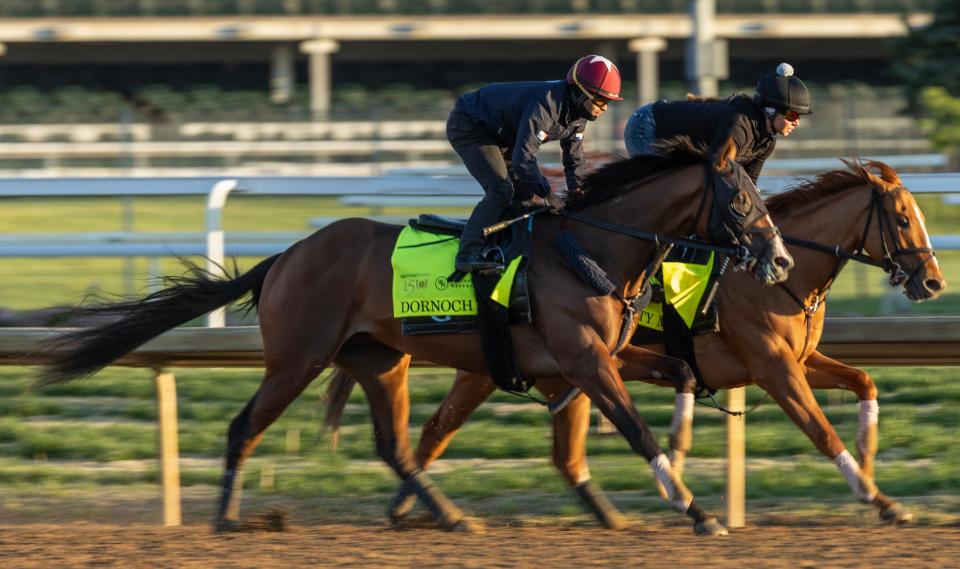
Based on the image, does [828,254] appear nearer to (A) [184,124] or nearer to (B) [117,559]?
(B) [117,559]

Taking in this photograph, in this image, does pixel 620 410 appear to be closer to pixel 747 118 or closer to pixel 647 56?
pixel 747 118

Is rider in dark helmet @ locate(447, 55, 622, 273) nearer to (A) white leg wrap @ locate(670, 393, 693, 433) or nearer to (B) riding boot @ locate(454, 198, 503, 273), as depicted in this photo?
(B) riding boot @ locate(454, 198, 503, 273)

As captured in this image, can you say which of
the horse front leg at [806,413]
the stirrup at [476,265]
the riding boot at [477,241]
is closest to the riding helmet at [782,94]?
the horse front leg at [806,413]

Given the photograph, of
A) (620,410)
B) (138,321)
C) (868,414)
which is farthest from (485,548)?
(138,321)

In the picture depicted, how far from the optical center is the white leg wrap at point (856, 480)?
544 centimetres

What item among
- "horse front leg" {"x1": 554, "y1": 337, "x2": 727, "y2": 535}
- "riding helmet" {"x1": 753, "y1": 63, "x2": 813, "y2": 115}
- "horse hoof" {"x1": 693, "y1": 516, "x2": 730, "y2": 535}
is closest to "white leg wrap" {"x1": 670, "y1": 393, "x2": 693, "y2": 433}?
"horse front leg" {"x1": 554, "y1": 337, "x2": 727, "y2": 535}

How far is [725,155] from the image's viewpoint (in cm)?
562

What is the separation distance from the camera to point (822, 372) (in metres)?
5.98

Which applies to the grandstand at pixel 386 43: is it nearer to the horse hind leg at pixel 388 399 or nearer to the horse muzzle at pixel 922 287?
the horse hind leg at pixel 388 399

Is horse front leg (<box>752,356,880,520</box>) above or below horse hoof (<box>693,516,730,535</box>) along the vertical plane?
above

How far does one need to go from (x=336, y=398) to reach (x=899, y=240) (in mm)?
2515

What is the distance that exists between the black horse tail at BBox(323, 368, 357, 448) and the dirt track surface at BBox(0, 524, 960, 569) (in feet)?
2.17

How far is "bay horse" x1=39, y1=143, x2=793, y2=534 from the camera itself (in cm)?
534

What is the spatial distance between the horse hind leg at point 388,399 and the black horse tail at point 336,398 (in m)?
0.30
